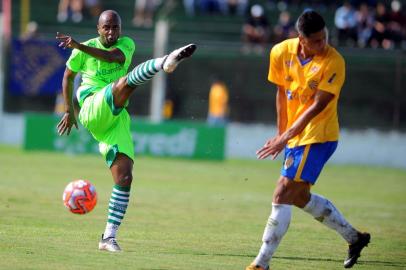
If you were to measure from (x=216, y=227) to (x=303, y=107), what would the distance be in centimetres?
441

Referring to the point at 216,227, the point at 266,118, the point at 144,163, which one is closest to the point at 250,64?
the point at 266,118

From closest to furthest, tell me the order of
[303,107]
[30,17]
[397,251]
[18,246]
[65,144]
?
[303,107] < [18,246] < [397,251] < [65,144] < [30,17]

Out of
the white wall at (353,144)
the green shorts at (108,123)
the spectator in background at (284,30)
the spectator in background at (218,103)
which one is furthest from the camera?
the spectator in background at (218,103)

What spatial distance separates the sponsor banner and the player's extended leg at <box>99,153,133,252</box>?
16.6 m

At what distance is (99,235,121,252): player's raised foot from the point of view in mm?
10512

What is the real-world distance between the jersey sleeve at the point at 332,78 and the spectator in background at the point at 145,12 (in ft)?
78.3

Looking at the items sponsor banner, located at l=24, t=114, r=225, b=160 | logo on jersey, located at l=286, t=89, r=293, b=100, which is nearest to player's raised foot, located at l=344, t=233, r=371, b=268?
logo on jersey, located at l=286, t=89, r=293, b=100

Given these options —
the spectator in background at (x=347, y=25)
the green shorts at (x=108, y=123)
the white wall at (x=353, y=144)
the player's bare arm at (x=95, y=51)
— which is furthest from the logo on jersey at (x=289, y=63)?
the spectator in background at (x=347, y=25)

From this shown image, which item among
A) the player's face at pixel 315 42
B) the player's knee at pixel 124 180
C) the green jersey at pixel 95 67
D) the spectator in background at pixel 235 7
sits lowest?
the spectator in background at pixel 235 7

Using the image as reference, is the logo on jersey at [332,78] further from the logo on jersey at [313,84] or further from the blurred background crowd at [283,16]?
the blurred background crowd at [283,16]

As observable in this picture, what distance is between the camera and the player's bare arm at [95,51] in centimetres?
1070

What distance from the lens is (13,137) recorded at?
1216 inches

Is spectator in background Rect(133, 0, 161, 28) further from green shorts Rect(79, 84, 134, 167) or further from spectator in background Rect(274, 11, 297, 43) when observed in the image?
green shorts Rect(79, 84, 134, 167)

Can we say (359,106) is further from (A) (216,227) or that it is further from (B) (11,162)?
(A) (216,227)
